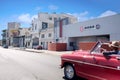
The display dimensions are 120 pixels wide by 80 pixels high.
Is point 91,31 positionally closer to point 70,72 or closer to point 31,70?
point 31,70

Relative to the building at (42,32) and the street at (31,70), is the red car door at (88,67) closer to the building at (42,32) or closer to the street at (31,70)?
the street at (31,70)

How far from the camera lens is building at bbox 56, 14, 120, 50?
30.6 m

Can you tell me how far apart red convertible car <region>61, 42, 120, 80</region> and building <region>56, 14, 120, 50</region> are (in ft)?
76.8

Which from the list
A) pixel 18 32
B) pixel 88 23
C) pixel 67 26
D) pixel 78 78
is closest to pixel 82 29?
pixel 88 23

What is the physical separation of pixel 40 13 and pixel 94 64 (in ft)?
199

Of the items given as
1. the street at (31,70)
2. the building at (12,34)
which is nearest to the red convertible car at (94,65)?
the street at (31,70)

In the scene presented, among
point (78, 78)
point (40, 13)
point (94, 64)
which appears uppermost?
point (40, 13)

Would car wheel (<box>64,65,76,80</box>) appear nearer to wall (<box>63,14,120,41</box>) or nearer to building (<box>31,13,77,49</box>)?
wall (<box>63,14,120,41</box>)

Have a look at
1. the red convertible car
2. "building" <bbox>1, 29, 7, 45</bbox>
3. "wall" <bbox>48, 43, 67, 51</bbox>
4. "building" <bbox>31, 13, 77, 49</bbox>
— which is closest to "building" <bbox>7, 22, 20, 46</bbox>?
"building" <bbox>1, 29, 7, 45</bbox>

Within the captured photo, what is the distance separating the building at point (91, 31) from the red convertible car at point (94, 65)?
23.4 m

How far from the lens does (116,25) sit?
98.3ft

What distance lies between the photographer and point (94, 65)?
20.9 feet

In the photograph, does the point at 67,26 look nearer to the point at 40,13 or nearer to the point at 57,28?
the point at 57,28

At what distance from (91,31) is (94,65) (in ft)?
97.5
